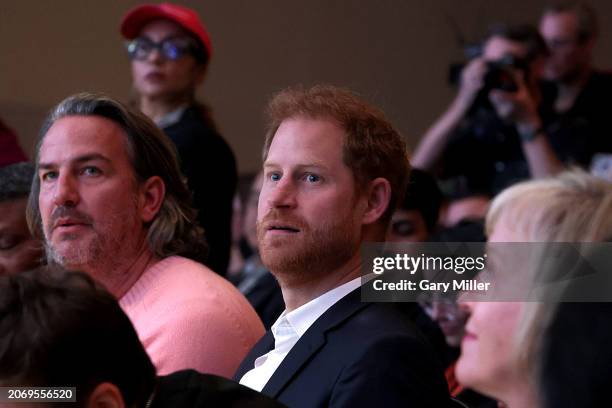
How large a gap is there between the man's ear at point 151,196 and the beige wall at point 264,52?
6.19ft

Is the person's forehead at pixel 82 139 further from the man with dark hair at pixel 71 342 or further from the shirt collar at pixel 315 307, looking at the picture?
the man with dark hair at pixel 71 342

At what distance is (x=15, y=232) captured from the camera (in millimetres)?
3146

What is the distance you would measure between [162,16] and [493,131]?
1309 mm

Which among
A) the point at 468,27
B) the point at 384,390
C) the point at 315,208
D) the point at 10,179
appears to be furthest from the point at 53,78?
the point at 384,390

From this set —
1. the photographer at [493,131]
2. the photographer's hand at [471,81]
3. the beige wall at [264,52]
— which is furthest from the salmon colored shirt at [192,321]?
the beige wall at [264,52]

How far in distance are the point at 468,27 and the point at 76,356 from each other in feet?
14.9

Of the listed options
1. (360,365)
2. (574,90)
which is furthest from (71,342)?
(574,90)

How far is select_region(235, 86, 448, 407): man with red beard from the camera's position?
2180 mm

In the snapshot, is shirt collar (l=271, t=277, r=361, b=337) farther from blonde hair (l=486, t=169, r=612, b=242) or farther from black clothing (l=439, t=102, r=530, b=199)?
black clothing (l=439, t=102, r=530, b=199)

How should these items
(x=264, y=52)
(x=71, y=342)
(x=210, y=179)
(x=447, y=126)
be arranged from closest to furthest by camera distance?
(x=71, y=342) → (x=210, y=179) → (x=447, y=126) → (x=264, y=52)

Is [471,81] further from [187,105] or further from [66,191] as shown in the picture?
[66,191]

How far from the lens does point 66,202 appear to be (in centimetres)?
282

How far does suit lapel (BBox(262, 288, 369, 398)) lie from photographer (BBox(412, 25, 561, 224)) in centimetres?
174

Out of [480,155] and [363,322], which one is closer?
[363,322]
